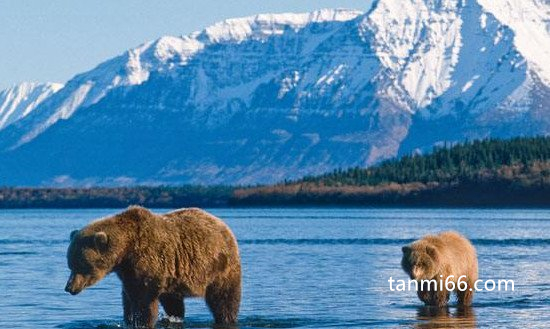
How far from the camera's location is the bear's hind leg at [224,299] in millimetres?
31219

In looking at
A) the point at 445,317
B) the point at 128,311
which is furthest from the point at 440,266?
the point at 128,311

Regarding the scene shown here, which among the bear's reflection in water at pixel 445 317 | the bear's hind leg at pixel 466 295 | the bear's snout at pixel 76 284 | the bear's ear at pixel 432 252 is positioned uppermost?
the bear's ear at pixel 432 252

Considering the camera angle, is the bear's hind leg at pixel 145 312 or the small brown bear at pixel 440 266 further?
the small brown bear at pixel 440 266

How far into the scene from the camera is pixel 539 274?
5153cm

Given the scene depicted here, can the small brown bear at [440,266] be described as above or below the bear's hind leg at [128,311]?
above

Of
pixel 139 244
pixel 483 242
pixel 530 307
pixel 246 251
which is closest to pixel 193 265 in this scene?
pixel 139 244

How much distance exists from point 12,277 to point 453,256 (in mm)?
20098

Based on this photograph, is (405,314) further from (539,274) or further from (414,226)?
(414,226)

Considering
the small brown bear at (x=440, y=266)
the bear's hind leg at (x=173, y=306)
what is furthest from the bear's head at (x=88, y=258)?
the small brown bear at (x=440, y=266)

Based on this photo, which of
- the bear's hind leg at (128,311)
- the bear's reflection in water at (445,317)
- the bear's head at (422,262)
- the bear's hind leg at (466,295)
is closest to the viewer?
the bear's hind leg at (128,311)

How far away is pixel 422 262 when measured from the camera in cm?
3659

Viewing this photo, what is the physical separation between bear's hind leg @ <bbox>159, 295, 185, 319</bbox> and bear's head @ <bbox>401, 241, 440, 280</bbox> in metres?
6.86

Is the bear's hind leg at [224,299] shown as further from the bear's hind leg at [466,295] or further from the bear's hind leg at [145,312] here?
the bear's hind leg at [466,295]

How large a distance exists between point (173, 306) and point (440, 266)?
768 centimetres
